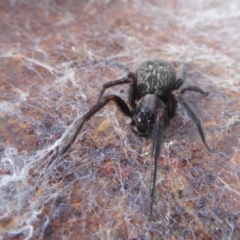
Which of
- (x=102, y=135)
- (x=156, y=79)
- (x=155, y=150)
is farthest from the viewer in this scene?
(x=156, y=79)

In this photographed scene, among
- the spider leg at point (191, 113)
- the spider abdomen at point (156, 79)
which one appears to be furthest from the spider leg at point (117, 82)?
the spider leg at point (191, 113)

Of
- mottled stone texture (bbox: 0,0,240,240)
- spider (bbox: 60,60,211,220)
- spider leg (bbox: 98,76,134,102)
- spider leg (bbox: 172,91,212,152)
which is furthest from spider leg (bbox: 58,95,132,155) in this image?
spider leg (bbox: 172,91,212,152)

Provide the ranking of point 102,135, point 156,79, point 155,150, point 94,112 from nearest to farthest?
point 155,150 < point 94,112 < point 102,135 < point 156,79

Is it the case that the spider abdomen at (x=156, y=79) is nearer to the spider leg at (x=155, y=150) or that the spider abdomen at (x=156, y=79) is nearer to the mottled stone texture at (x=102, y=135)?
the mottled stone texture at (x=102, y=135)

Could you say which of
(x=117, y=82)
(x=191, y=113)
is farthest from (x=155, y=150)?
(x=117, y=82)

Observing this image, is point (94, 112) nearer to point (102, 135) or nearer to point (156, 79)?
point (102, 135)

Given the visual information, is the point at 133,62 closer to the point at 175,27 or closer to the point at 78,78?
the point at 78,78
